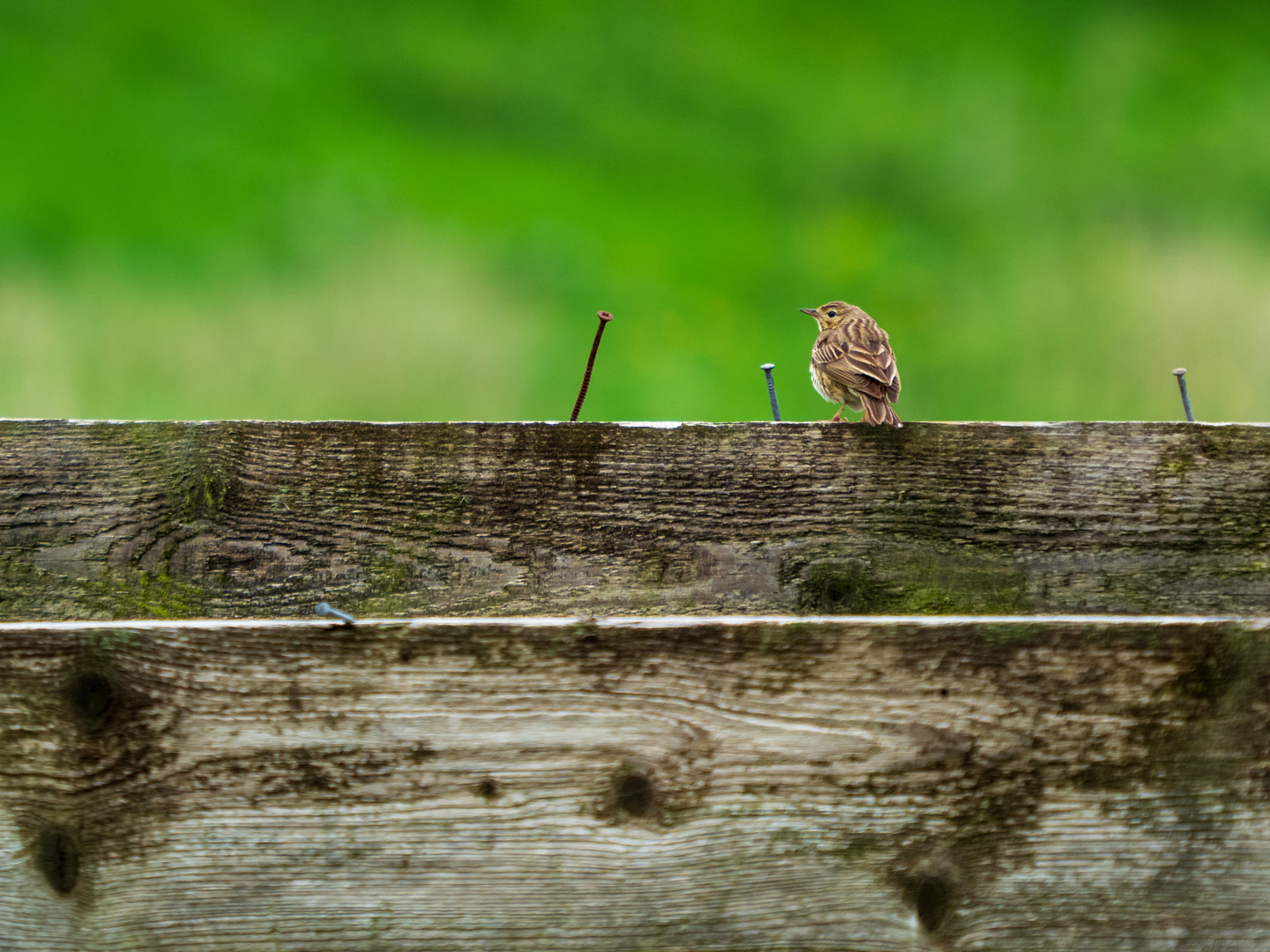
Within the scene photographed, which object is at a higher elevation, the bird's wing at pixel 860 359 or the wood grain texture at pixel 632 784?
the bird's wing at pixel 860 359

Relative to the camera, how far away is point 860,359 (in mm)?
4055

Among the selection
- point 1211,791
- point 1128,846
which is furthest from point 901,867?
Answer: point 1211,791

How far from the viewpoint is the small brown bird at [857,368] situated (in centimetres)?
370

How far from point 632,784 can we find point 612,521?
0.66 m

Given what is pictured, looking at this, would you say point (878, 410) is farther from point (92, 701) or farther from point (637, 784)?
point (92, 701)

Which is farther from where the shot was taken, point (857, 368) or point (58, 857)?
point (857, 368)

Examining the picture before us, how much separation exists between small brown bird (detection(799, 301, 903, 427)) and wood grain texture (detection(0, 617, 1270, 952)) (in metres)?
2.14

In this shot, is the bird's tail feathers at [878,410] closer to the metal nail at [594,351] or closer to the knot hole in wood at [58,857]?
the metal nail at [594,351]

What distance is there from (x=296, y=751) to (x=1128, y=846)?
3.46ft

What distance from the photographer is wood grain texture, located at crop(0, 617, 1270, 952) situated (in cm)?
126

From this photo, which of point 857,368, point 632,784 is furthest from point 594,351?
point 857,368

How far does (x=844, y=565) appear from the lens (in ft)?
6.10

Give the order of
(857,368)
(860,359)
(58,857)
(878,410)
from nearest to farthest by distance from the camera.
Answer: (58,857) < (878,410) < (857,368) < (860,359)

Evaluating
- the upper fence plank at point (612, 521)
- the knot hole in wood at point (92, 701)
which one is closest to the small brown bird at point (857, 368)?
the upper fence plank at point (612, 521)
